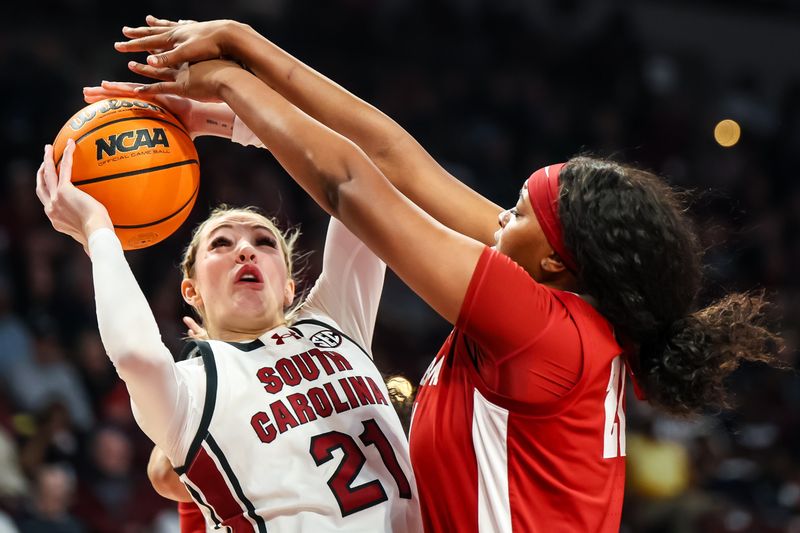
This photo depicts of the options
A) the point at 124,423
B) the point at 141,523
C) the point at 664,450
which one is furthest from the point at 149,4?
the point at 664,450

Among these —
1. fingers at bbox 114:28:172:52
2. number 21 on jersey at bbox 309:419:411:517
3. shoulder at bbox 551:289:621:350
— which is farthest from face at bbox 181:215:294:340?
shoulder at bbox 551:289:621:350

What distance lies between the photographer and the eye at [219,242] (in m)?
2.93

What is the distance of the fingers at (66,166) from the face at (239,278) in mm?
522

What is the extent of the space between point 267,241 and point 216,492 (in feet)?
2.65

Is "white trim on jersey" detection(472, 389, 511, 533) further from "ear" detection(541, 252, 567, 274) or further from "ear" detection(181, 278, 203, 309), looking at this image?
"ear" detection(181, 278, 203, 309)

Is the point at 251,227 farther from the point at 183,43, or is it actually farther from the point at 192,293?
the point at 183,43

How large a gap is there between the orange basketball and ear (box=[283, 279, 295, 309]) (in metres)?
0.45

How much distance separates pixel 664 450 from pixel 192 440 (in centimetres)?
585

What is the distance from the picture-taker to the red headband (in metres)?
2.34

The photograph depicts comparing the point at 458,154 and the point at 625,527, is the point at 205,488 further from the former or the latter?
the point at 458,154

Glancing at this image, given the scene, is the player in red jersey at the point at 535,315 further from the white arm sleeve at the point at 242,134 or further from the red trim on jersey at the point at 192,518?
the red trim on jersey at the point at 192,518

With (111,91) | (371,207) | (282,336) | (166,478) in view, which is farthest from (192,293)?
(371,207)

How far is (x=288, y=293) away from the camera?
3059 millimetres

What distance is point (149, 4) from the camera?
8.84 m
